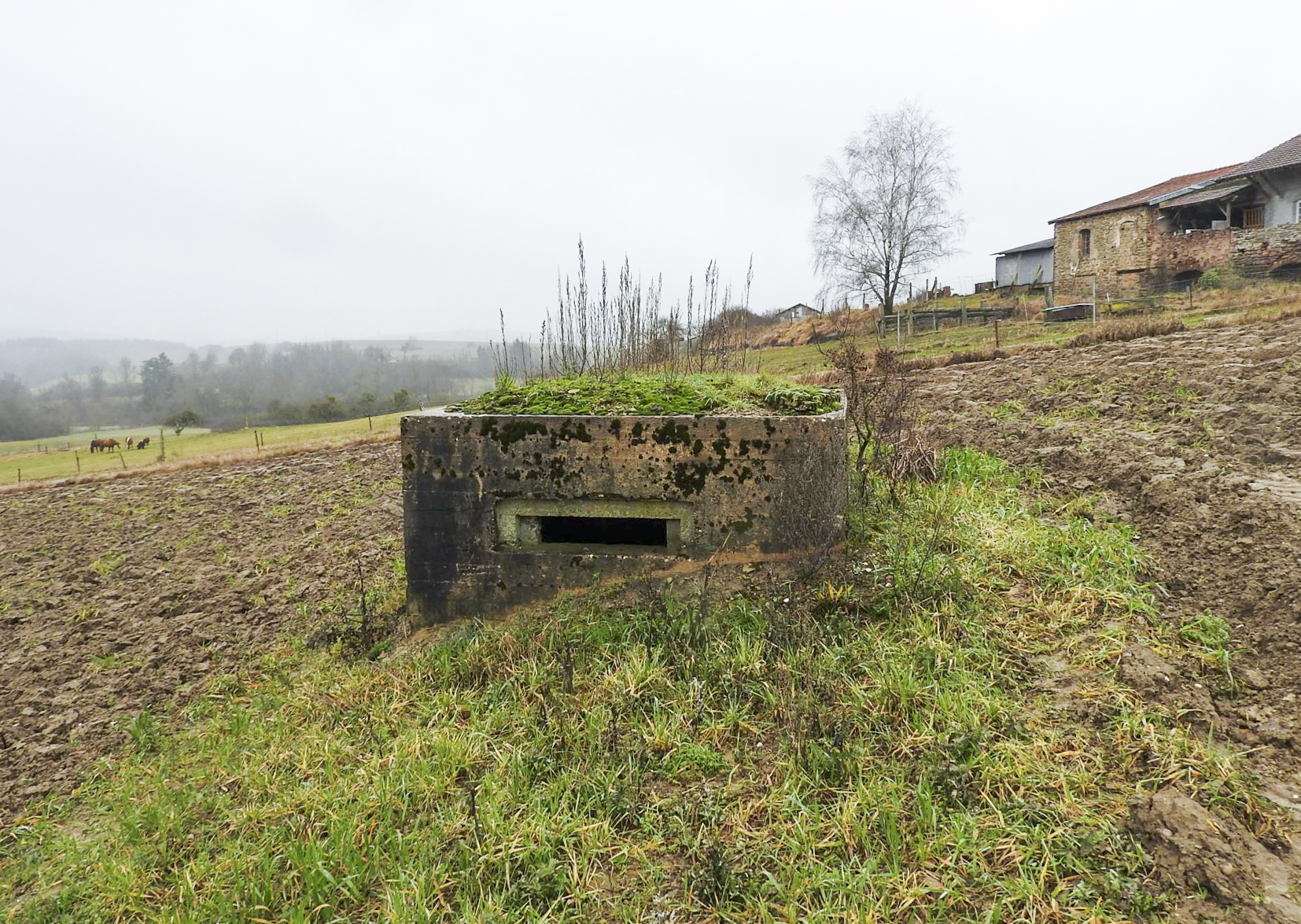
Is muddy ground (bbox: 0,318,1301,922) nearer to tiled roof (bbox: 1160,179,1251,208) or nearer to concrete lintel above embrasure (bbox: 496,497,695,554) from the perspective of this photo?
concrete lintel above embrasure (bbox: 496,497,695,554)

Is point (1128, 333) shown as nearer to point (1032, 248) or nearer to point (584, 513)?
point (584, 513)

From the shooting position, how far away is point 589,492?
4.43 metres

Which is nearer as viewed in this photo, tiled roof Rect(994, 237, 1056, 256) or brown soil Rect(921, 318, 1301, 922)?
brown soil Rect(921, 318, 1301, 922)

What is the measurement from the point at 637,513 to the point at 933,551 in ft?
6.31

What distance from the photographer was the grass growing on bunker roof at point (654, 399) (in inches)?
177

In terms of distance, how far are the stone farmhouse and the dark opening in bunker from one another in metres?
22.2

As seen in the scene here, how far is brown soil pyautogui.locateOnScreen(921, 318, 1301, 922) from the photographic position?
2.52 metres

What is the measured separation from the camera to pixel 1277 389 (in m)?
6.20

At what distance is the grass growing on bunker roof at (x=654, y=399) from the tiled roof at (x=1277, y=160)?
2499cm

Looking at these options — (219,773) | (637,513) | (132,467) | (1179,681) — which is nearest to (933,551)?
(1179,681)

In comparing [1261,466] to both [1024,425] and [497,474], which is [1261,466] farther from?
[497,474]

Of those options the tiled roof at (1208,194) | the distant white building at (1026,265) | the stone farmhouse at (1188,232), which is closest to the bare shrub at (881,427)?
the stone farmhouse at (1188,232)

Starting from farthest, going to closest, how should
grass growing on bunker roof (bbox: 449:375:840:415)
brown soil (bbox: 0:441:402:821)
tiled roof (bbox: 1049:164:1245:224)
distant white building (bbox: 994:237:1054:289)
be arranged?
distant white building (bbox: 994:237:1054:289) → tiled roof (bbox: 1049:164:1245:224) → grass growing on bunker roof (bbox: 449:375:840:415) → brown soil (bbox: 0:441:402:821)

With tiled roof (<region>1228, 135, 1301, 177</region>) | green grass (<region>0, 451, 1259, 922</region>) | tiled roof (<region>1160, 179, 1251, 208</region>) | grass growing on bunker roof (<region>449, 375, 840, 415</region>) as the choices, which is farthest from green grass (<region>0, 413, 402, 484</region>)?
tiled roof (<region>1228, 135, 1301, 177</region>)
